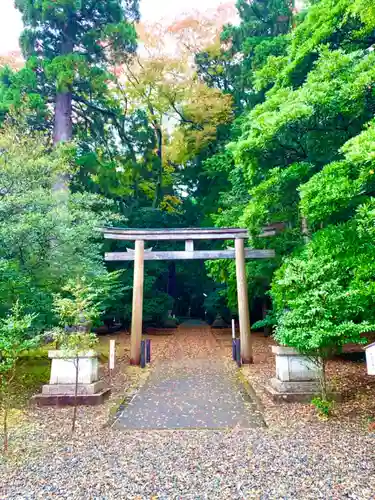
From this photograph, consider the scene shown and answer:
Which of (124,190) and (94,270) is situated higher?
(124,190)

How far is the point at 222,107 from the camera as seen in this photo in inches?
641

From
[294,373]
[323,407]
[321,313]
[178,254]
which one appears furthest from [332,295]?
[178,254]

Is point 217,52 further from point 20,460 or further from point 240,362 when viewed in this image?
point 20,460

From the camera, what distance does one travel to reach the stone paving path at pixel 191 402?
493 centimetres

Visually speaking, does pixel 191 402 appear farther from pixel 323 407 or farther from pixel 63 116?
pixel 63 116

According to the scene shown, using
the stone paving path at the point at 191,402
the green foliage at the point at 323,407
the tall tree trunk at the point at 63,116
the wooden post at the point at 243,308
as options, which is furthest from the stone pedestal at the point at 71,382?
the tall tree trunk at the point at 63,116

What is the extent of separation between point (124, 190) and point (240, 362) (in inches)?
416

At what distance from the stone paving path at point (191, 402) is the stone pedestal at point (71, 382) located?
0.73 m

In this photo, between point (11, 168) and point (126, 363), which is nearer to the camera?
point (11, 168)

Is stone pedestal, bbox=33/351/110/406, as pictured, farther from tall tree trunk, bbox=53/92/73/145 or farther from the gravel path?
tall tree trunk, bbox=53/92/73/145

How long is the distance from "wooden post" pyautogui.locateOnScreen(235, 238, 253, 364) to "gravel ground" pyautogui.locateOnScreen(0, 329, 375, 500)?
13.5ft

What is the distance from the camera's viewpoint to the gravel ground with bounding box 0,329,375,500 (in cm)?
306

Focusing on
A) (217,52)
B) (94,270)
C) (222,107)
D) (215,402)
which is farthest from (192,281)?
(215,402)

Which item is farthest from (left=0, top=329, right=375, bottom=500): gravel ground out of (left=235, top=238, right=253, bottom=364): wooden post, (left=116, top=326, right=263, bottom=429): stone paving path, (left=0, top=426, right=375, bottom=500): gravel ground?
→ (left=235, top=238, right=253, bottom=364): wooden post
